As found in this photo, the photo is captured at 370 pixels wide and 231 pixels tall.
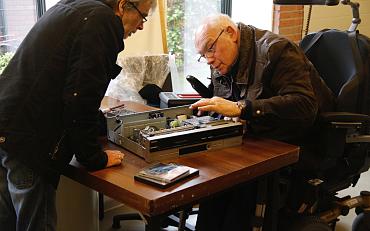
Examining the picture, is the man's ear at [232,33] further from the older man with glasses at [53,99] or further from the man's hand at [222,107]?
the older man with glasses at [53,99]

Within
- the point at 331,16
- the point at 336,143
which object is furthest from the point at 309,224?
the point at 331,16

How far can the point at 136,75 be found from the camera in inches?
104

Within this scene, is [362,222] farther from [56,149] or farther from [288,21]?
[288,21]

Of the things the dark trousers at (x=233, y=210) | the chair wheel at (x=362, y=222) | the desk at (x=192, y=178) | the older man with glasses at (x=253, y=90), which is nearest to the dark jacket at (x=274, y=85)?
the older man with glasses at (x=253, y=90)

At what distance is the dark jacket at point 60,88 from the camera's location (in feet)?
4.18

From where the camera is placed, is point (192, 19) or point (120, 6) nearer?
point (120, 6)

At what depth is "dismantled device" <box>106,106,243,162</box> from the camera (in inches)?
56.7

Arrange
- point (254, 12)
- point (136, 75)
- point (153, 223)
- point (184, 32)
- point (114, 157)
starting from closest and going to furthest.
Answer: point (153, 223), point (114, 157), point (136, 75), point (184, 32), point (254, 12)

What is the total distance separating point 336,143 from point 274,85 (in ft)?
1.28

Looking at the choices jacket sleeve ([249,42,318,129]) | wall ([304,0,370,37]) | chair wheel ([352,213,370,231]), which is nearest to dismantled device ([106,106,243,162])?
jacket sleeve ([249,42,318,129])

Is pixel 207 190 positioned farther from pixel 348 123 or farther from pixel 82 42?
pixel 348 123

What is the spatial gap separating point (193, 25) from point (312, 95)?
2.08 m

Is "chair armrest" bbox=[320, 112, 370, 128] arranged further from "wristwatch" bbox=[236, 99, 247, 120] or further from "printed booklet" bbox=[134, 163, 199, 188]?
"printed booklet" bbox=[134, 163, 199, 188]

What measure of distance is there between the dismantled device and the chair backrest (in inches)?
25.9
